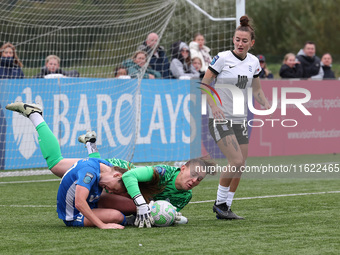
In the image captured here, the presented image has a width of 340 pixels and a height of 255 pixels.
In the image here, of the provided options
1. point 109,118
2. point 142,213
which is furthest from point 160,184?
point 109,118

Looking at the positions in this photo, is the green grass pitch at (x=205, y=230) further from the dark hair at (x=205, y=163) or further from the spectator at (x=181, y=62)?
the spectator at (x=181, y=62)

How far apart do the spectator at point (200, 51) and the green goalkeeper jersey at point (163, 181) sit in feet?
24.9

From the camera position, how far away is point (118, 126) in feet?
41.9

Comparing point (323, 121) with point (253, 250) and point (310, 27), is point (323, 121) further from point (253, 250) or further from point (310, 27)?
point (310, 27)

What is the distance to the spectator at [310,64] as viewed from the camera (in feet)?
53.1

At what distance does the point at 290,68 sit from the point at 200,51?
241cm

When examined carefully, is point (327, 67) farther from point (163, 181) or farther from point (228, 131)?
point (163, 181)

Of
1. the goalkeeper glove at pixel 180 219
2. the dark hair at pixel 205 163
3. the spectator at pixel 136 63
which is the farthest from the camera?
the spectator at pixel 136 63

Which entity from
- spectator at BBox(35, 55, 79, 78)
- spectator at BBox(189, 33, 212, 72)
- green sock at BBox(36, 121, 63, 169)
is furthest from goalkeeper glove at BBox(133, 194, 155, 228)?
spectator at BBox(189, 33, 212, 72)

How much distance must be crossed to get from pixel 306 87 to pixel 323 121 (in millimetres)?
802

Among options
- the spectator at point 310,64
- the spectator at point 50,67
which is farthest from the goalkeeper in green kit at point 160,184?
the spectator at point 310,64

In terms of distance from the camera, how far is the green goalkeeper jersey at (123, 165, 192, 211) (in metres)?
6.28

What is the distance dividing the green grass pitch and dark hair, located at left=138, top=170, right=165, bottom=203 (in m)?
0.41

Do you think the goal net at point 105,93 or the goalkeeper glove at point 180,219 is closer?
the goalkeeper glove at point 180,219
